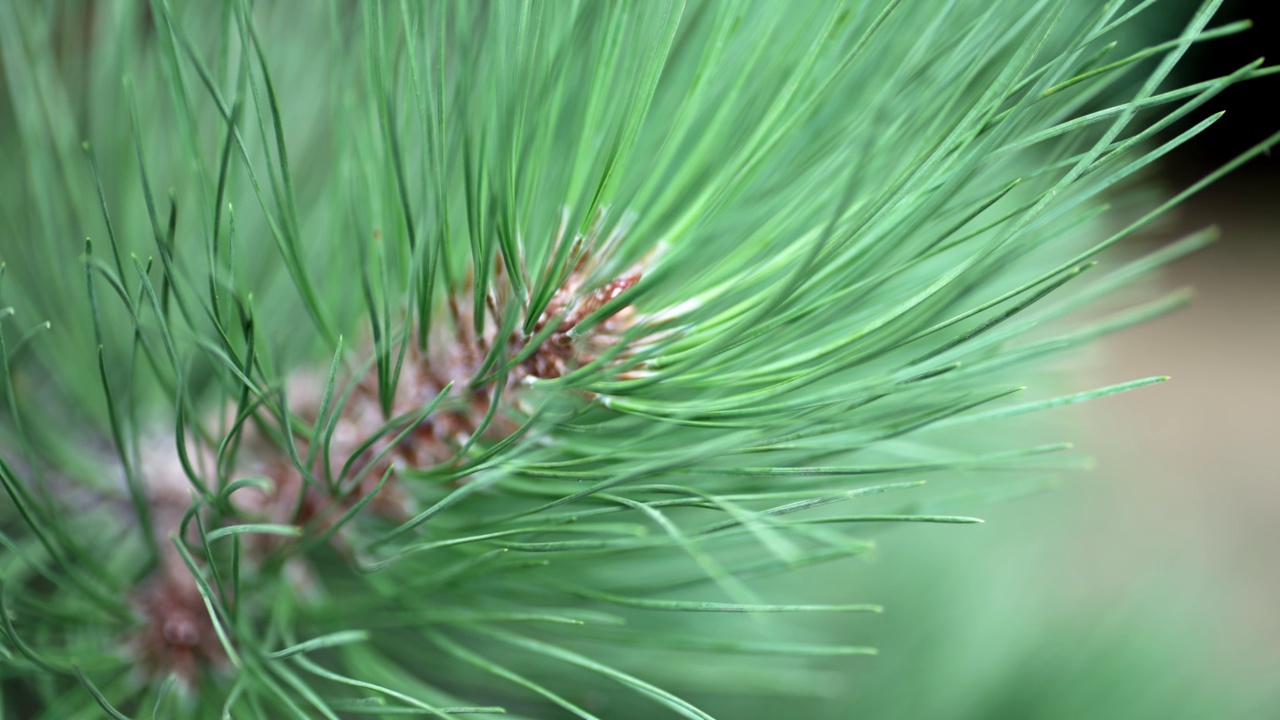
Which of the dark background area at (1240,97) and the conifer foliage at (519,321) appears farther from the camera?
the dark background area at (1240,97)

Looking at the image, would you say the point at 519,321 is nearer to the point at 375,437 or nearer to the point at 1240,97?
the point at 375,437

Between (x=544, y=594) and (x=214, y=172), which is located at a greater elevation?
(x=214, y=172)

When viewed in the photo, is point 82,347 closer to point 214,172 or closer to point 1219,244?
point 214,172

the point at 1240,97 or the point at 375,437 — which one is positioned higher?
the point at 1240,97

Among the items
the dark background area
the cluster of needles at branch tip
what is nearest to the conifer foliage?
the cluster of needles at branch tip

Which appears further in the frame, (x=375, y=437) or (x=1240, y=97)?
(x=1240, y=97)

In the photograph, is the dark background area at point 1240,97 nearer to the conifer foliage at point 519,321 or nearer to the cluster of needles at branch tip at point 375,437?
the conifer foliage at point 519,321

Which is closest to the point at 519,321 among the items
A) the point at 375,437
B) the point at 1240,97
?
the point at 375,437

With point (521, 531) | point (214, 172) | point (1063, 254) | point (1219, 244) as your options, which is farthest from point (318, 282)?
point (1219, 244)

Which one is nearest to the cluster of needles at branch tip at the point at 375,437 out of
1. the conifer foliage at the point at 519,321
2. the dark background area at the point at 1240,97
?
the conifer foliage at the point at 519,321

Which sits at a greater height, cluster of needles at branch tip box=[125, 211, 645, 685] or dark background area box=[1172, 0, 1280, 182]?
dark background area box=[1172, 0, 1280, 182]

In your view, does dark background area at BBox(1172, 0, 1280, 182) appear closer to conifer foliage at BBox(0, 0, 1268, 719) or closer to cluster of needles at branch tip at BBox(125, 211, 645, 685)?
conifer foliage at BBox(0, 0, 1268, 719)
